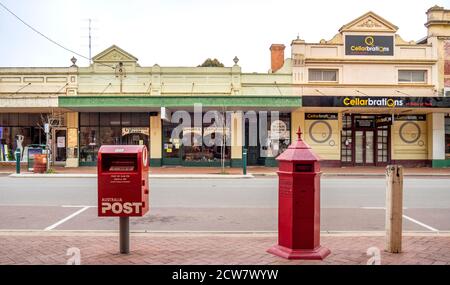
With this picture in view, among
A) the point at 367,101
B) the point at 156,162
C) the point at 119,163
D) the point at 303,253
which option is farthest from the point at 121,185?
the point at 156,162

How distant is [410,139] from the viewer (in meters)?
27.1

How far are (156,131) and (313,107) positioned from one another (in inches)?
356

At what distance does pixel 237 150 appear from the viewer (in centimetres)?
2639

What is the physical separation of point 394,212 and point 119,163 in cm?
366

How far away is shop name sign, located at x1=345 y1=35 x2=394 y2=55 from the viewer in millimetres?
26453

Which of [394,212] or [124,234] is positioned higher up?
[394,212]

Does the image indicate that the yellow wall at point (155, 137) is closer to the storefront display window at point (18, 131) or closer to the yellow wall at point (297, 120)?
the storefront display window at point (18, 131)

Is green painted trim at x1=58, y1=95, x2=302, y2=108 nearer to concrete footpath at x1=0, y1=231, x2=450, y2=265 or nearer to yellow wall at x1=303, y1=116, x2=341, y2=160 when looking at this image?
yellow wall at x1=303, y1=116, x2=341, y2=160

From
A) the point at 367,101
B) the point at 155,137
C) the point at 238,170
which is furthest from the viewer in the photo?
the point at 155,137

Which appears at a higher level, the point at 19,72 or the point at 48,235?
the point at 19,72

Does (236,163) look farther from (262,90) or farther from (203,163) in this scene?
(262,90)

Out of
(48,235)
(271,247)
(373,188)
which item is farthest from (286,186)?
(373,188)

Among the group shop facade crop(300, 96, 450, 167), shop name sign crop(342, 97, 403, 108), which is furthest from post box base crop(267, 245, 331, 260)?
shop facade crop(300, 96, 450, 167)
